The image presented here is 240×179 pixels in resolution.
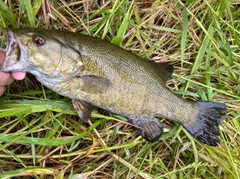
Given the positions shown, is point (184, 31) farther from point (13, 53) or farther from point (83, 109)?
point (13, 53)

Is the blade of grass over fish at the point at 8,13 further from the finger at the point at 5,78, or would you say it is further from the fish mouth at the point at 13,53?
the finger at the point at 5,78

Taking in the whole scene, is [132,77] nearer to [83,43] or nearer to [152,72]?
[152,72]

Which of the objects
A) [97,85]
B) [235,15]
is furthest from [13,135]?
[235,15]

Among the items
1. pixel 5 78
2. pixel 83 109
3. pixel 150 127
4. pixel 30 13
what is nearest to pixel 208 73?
pixel 150 127

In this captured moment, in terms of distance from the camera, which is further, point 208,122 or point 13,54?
point 208,122

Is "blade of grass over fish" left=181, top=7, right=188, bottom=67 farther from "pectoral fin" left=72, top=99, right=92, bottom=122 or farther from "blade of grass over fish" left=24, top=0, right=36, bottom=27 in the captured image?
"blade of grass over fish" left=24, top=0, right=36, bottom=27

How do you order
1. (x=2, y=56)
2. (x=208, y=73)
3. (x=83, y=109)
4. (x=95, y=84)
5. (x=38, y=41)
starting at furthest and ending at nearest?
(x=208, y=73) < (x=83, y=109) < (x=95, y=84) < (x=38, y=41) < (x=2, y=56)
